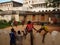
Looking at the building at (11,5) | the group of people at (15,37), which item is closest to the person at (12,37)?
the group of people at (15,37)

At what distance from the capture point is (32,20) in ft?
32.0

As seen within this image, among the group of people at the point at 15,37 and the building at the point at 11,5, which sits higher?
the building at the point at 11,5

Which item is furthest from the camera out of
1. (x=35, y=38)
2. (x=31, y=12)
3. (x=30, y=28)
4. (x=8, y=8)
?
(x=8, y=8)

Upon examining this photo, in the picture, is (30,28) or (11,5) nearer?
(30,28)

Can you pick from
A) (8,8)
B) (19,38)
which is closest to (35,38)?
(19,38)

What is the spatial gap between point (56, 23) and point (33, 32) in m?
0.99

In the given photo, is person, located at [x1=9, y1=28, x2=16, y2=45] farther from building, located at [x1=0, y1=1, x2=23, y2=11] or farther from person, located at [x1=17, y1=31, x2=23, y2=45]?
building, located at [x1=0, y1=1, x2=23, y2=11]

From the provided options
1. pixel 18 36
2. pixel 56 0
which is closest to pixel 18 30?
pixel 18 36

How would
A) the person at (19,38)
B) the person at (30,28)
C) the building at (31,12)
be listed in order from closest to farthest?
the building at (31,12) < the person at (30,28) < the person at (19,38)

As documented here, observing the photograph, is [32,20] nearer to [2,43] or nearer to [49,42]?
[49,42]

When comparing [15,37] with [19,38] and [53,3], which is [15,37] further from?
[53,3]

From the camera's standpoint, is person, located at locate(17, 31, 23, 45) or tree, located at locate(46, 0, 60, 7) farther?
Result: person, located at locate(17, 31, 23, 45)

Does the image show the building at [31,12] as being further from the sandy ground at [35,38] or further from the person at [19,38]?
the person at [19,38]

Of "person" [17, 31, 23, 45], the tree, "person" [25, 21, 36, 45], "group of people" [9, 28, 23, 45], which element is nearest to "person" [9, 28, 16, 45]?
"group of people" [9, 28, 23, 45]
